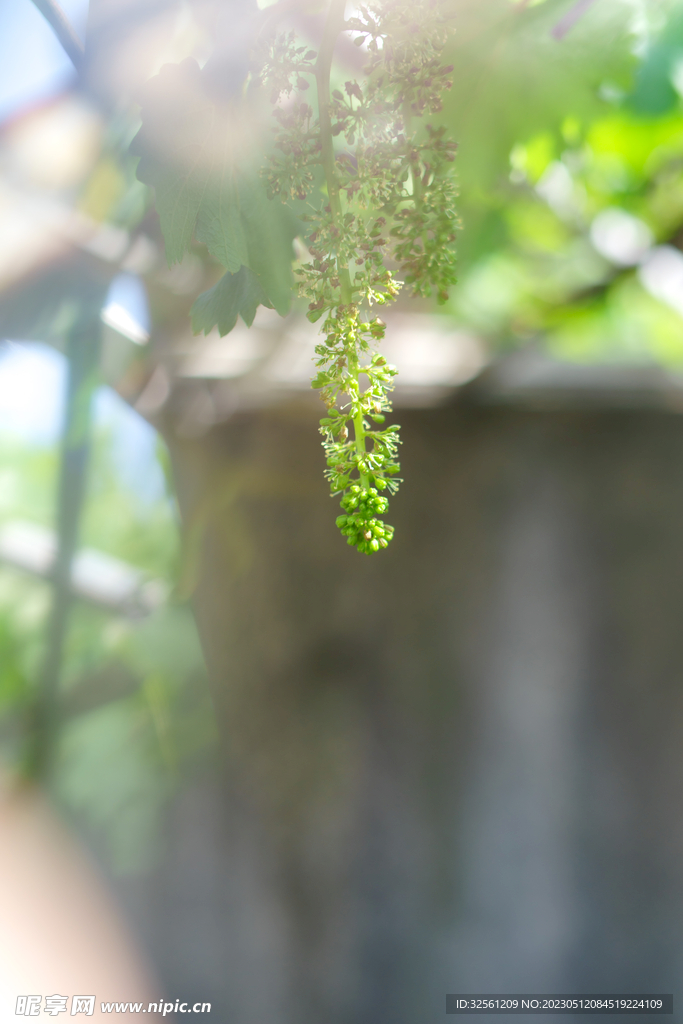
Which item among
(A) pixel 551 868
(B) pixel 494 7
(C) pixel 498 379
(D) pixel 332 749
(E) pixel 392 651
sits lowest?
(A) pixel 551 868

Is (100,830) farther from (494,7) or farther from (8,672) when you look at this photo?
(494,7)

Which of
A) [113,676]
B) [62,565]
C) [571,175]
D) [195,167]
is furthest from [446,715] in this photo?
[195,167]

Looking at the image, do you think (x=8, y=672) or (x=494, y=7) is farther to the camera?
(x=8, y=672)

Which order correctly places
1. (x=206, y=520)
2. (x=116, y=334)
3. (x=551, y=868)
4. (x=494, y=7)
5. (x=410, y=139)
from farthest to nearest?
(x=551, y=868) < (x=206, y=520) < (x=116, y=334) < (x=494, y=7) < (x=410, y=139)

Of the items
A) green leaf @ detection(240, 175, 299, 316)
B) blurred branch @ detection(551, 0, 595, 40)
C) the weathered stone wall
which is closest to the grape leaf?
green leaf @ detection(240, 175, 299, 316)

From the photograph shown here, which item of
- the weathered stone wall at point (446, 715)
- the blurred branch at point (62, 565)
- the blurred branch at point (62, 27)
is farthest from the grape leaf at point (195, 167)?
the weathered stone wall at point (446, 715)

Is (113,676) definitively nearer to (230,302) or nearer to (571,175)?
(230,302)

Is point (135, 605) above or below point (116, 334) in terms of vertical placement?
below

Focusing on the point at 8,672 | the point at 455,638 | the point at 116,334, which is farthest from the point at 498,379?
the point at 8,672
